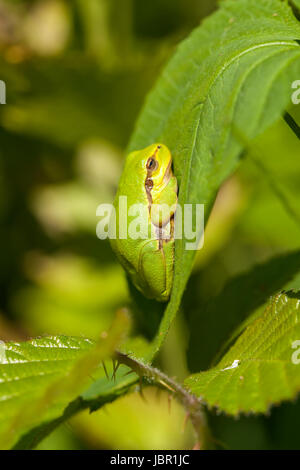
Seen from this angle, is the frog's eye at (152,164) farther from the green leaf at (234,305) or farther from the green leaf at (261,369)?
the green leaf at (261,369)

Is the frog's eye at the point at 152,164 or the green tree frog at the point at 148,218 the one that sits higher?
the frog's eye at the point at 152,164

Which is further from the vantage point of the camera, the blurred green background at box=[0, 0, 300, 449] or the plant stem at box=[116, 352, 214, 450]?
the blurred green background at box=[0, 0, 300, 449]

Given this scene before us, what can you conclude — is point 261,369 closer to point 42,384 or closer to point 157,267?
point 42,384

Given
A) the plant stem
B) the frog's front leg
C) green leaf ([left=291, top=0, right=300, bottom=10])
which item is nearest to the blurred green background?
the frog's front leg

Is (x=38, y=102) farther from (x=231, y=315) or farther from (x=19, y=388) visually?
(x=19, y=388)

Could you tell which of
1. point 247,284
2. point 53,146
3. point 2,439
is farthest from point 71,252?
point 2,439

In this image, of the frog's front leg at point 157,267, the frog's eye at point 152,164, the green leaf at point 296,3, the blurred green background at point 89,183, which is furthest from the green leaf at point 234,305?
the blurred green background at point 89,183

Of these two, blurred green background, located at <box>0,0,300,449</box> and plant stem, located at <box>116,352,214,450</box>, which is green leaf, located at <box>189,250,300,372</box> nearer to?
plant stem, located at <box>116,352,214,450</box>
